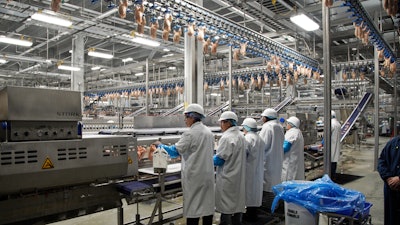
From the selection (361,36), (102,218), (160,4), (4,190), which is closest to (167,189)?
(4,190)

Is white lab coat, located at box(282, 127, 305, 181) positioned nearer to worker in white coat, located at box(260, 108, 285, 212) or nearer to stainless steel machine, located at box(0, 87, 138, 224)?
worker in white coat, located at box(260, 108, 285, 212)

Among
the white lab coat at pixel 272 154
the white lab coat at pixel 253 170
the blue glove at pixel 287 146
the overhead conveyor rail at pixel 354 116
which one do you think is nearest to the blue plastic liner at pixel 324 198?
the white lab coat at pixel 253 170

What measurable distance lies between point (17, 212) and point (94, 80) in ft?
44.5

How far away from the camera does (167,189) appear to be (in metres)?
3.16

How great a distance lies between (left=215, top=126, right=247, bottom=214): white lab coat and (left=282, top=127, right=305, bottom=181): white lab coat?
160 cm

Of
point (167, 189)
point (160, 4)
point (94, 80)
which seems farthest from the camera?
point (94, 80)

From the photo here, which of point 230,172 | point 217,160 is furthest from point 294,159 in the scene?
point 217,160

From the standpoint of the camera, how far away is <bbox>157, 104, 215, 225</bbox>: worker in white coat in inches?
125

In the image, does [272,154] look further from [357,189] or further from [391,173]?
[357,189]

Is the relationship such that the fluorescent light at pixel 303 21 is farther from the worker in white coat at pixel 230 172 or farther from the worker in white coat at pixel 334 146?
the worker in white coat at pixel 230 172

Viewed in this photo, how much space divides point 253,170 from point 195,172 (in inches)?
44.6

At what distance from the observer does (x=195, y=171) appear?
10.4 feet

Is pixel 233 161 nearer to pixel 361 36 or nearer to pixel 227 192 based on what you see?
pixel 227 192

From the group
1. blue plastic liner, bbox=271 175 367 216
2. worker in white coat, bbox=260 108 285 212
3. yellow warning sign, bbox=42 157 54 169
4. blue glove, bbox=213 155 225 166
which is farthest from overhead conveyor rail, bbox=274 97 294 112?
yellow warning sign, bbox=42 157 54 169
